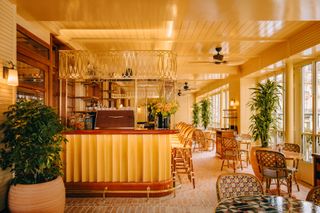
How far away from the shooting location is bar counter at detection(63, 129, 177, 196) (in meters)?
5.00

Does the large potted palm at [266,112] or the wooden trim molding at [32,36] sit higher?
the wooden trim molding at [32,36]

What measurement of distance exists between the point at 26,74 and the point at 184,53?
4.52m

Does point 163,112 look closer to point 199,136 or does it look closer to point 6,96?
point 6,96

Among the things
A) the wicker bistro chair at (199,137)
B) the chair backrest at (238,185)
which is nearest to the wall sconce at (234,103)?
the wicker bistro chair at (199,137)

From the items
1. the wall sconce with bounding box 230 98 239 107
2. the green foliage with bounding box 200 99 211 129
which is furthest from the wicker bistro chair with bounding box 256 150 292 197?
the green foliage with bounding box 200 99 211 129

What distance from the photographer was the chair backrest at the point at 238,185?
272cm

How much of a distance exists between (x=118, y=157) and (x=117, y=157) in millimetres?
19

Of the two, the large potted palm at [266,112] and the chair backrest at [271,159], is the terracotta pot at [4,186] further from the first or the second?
the large potted palm at [266,112]

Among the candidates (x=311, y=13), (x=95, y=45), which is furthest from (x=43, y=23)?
(x=311, y=13)

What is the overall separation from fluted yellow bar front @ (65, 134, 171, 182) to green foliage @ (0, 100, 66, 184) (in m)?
1.33

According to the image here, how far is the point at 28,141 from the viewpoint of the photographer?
136 inches

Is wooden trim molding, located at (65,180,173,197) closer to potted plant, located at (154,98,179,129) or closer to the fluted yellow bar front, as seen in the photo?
the fluted yellow bar front

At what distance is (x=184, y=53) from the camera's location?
25.4 ft

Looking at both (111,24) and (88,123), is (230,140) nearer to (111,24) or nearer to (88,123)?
(88,123)
